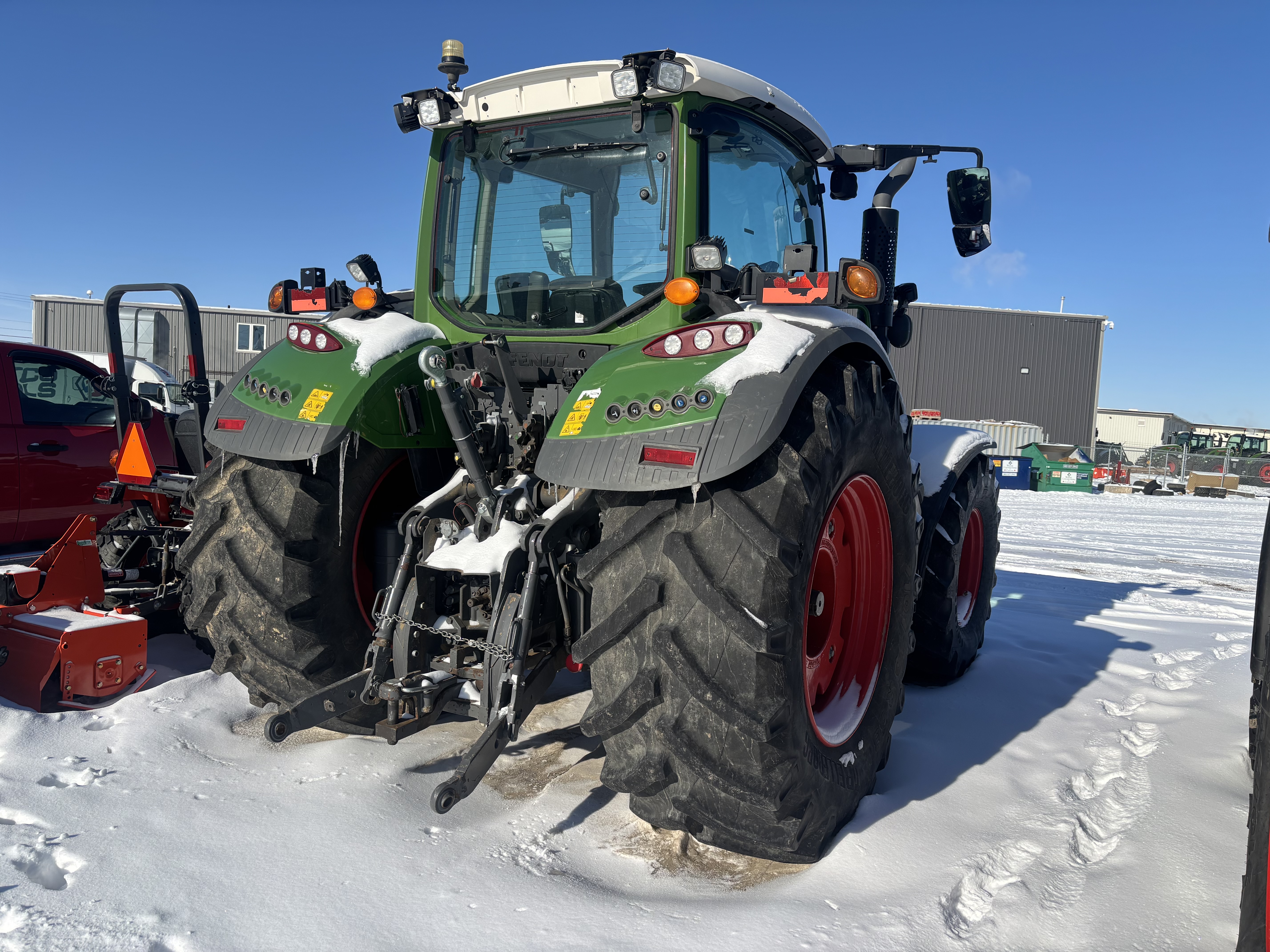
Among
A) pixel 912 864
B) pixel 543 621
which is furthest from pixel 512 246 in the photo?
pixel 912 864

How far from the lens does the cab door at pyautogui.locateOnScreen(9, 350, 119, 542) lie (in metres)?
5.60

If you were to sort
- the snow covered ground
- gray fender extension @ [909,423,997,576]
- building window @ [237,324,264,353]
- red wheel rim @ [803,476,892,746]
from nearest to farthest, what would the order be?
1. the snow covered ground
2. red wheel rim @ [803,476,892,746]
3. gray fender extension @ [909,423,997,576]
4. building window @ [237,324,264,353]

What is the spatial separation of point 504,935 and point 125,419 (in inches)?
156

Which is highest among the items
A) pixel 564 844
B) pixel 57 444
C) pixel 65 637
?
pixel 57 444

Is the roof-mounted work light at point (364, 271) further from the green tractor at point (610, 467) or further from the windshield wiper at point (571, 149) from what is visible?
the windshield wiper at point (571, 149)

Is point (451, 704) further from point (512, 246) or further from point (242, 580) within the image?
point (512, 246)

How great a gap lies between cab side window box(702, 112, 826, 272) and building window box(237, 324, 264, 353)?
2639cm

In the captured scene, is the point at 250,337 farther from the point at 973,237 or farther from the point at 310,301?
the point at 973,237

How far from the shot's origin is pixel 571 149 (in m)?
3.16

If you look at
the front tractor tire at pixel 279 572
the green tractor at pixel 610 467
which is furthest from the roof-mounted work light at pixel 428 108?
the front tractor tire at pixel 279 572

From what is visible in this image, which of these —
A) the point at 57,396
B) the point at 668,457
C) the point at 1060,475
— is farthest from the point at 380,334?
the point at 1060,475

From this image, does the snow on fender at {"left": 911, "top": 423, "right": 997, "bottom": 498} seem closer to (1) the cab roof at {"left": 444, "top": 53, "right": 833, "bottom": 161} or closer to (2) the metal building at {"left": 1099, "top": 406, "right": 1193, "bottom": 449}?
(1) the cab roof at {"left": 444, "top": 53, "right": 833, "bottom": 161}

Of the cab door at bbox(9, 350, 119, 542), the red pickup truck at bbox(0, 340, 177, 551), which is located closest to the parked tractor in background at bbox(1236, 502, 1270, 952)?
the red pickup truck at bbox(0, 340, 177, 551)

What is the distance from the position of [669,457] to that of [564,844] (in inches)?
43.1
